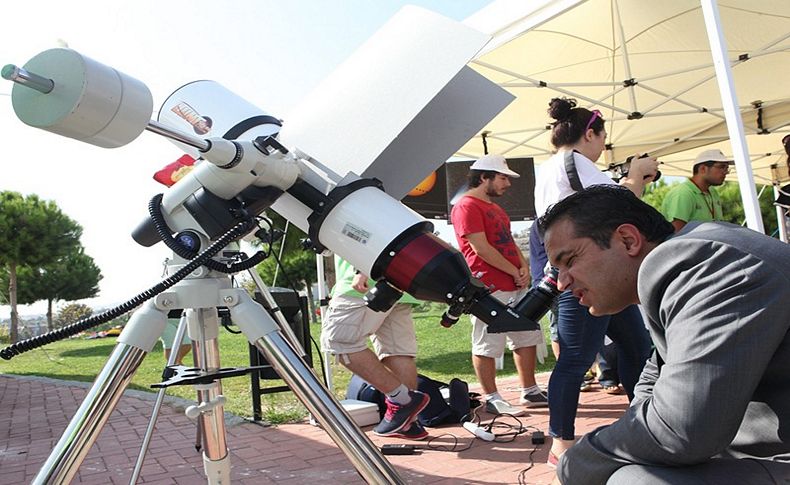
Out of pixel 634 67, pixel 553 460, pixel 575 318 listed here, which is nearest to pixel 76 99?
pixel 575 318

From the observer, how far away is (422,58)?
1662mm

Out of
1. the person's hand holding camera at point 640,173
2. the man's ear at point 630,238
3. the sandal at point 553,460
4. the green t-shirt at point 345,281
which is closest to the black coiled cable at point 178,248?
the man's ear at point 630,238

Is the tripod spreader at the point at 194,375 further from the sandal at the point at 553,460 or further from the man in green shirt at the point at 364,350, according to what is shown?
the man in green shirt at the point at 364,350

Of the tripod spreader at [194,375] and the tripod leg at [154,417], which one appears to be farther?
the tripod leg at [154,417]

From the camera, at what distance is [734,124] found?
297cm

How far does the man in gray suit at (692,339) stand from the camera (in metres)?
1.07

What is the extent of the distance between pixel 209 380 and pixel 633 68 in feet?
24.9

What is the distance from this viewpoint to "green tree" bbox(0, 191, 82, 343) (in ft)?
72.4

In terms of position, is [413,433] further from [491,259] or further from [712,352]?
[712,352]

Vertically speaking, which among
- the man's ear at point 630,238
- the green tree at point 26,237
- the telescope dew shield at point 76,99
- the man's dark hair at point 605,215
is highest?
the green tree at point 26,237

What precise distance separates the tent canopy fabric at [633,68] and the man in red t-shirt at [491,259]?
1998 mm

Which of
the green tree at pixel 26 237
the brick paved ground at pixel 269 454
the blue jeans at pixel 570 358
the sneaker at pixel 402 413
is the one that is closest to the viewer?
the blue jeans at pixel 570 358

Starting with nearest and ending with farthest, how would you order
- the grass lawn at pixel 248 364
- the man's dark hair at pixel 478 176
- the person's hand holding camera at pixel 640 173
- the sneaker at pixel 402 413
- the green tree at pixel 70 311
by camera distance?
1. the person's hand holding camera at pixel 640 173
2. the sneaker at pixel 402 413
3. the man's dark hair at pixel 478 176
4. the grass lawn at pixel 248 364
5. the green tree at pixel 70 311

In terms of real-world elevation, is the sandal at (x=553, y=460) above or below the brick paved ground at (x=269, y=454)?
above
